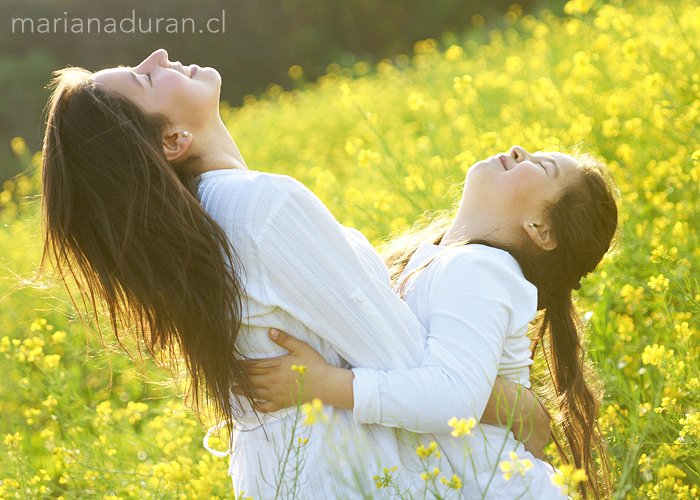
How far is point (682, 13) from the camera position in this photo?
12.8 ft

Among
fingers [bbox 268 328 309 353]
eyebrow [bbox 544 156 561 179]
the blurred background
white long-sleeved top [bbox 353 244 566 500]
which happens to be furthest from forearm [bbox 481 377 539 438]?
the blurred background

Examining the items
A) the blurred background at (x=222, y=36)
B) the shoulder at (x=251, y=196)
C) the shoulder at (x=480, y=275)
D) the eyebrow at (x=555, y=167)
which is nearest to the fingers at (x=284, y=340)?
the shoulder at (x=251, y=196)

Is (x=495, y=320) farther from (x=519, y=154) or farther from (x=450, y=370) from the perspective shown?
(x=519, y=154)

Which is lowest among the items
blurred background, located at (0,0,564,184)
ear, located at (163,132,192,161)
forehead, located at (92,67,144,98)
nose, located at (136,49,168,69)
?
blurred background, located at (0,0,564,184)

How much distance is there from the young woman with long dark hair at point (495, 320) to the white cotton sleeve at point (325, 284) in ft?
0.18

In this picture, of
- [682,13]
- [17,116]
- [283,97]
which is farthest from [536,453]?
[17,116]

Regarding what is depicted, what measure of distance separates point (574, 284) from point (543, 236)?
180 millimetres

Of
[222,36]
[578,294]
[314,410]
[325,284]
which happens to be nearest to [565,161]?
[325,284]

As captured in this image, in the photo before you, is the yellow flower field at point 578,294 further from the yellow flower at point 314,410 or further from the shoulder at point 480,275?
the shoulder at point 480,275

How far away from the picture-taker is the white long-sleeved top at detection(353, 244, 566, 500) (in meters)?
1.14

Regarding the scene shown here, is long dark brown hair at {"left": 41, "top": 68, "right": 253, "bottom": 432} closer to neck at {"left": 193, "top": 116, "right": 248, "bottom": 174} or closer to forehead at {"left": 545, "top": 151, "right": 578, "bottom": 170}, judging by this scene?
neck at {"left": 193, "top": 116, "right": 248, "bottom": 174}

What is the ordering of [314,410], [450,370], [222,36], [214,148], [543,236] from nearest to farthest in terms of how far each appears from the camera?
[314,410] < [450,370] < [214,148] < [543,236] < [222,36]

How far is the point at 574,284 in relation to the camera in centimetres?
160

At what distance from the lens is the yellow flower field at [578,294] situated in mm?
1587
